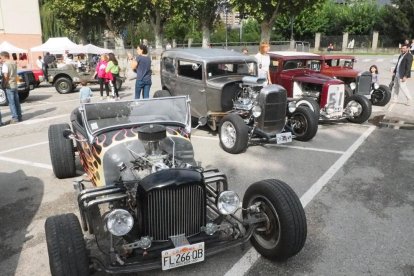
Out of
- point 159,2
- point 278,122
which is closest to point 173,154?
point 278,122

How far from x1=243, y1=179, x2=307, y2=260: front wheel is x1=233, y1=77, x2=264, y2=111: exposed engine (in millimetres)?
4254

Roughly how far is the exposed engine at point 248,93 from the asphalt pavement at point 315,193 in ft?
2.98

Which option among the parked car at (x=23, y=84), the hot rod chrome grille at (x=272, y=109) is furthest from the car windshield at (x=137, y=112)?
the parked car at (x=23, y=84)

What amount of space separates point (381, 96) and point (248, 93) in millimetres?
6161

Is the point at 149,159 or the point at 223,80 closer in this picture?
the point at 149,159

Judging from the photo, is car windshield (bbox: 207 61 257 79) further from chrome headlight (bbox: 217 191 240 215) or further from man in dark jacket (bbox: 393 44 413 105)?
man in dark jacket (bbox: 393 44 413 105)

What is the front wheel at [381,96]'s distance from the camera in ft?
39.4

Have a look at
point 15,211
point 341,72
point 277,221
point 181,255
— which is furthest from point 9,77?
point 341,72

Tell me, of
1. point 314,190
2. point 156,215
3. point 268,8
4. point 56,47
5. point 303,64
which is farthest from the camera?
point 268,8

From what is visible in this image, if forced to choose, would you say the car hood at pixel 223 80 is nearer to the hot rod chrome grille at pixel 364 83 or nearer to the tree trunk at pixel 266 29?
the hot rod chrome grille at pixel 364 83

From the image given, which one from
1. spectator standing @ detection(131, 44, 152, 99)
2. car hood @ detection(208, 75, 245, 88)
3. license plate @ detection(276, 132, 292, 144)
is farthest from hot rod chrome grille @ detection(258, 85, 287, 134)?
spectator standing @ detection(131, 44, 152, 99)

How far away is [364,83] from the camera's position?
38.0ft

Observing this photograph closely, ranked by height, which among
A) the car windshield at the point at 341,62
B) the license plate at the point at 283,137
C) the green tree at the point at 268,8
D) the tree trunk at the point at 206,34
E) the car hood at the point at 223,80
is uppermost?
the green tree at the point at 268,8

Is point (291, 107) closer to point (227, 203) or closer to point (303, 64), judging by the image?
point (303, 64)
